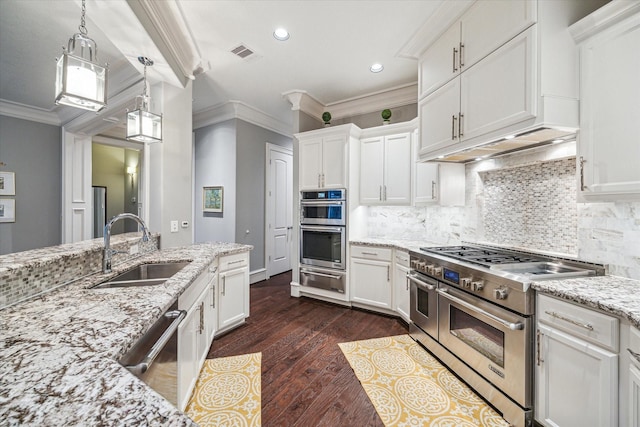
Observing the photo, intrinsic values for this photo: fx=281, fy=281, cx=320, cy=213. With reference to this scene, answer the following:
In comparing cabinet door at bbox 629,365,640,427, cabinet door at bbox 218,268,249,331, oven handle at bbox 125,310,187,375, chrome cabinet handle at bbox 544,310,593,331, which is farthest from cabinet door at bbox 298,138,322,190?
cabinet door at bbox 629,365,640,427

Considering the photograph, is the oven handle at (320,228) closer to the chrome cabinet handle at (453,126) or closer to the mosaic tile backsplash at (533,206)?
the mosaic tile backsplash at (533,206)

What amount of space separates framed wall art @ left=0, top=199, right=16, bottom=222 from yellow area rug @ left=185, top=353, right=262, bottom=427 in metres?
4.05

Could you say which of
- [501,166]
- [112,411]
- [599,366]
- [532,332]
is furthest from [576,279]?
[112,411]

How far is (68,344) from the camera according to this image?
86 centimetres

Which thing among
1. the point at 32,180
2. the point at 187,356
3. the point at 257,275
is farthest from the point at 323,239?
the point at 32,180

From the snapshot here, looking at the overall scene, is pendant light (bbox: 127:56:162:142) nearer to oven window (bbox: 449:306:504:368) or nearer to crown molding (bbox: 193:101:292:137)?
crown molding (bbox: 193:101:292:137)

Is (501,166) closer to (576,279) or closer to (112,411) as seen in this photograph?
(576,279)

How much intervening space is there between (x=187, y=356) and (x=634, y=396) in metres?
2.18

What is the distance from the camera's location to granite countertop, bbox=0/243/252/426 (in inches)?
21.9

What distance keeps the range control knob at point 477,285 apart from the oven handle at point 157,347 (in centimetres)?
183

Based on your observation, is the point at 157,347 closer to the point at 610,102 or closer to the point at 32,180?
the point at 610,102

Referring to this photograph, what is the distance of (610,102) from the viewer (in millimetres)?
1505

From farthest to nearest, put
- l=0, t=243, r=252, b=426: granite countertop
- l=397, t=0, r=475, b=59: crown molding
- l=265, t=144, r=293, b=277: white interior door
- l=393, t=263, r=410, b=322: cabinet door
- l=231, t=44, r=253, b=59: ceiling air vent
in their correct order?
A: l=265, t=144, r=293, b=277: white interior door → l=393, t=263, r=410, b=322: cabinet door → l=231, t=44, r=253, b=59: ceiling air vent → l=397, t=0, r=475, b=59: crown molding → l=0, t=243, r=252, b=426: granite countertop

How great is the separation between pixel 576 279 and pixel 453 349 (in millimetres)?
964
